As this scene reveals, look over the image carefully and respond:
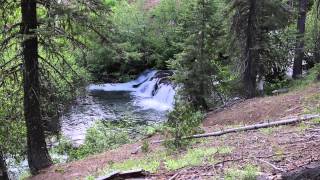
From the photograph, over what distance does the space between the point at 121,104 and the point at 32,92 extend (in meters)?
15.7

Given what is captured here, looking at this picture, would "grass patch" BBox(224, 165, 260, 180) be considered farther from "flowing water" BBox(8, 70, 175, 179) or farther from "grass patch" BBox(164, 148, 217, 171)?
"flowing water" BBox(8, 70, 175, 179)

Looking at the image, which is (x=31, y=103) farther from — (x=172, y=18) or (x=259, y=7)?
(x=172, y=18)

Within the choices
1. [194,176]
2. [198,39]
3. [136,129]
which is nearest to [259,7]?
[198,39]

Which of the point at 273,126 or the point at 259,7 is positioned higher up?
the point at 259,7

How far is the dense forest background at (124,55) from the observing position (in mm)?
11297

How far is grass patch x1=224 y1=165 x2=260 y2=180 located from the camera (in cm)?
570

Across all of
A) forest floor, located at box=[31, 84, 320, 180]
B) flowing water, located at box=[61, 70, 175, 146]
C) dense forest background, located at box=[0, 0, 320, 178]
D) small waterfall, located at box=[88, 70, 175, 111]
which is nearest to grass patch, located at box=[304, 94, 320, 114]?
forest floor, located at box=[31, 84, 320, 180]

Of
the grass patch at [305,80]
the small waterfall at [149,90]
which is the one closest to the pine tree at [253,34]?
the grass patch at [305,80]

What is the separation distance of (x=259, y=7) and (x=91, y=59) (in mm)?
20292

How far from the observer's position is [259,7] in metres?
18.0

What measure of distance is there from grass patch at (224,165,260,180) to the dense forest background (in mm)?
3540

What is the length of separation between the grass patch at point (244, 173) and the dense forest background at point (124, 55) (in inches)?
139

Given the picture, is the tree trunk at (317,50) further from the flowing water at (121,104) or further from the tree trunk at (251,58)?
the flowing water at (121,104)

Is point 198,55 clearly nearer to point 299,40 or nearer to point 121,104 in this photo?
point 299,40
